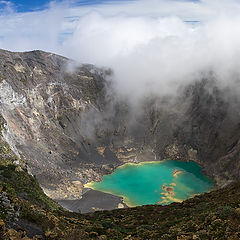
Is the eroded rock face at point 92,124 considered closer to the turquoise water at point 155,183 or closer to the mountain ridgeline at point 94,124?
the mountain ridgeline at point 94,124

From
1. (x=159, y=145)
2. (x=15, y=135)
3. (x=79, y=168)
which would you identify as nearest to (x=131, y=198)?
(x=79, y=168)

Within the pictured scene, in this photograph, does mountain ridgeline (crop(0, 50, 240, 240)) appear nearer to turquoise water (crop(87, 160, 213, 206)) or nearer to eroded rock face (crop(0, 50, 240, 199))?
eroded rock face (crop(0, 50, 240, 199))

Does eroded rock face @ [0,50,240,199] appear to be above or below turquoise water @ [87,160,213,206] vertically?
above

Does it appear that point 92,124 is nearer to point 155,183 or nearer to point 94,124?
point 94,124

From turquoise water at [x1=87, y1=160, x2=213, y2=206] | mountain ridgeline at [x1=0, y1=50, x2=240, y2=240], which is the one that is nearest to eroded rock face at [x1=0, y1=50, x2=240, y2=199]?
mountain ridgeline at [x1=0, y1=50, x2=240, y2=240]

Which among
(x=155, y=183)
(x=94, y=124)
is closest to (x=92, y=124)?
(x=94, y=124)

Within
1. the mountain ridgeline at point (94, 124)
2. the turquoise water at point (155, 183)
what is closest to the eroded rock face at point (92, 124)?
the mountain ridgeline at point (94, 124)

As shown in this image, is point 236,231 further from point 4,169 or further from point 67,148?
point 67,148
